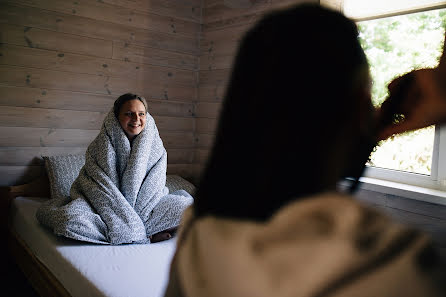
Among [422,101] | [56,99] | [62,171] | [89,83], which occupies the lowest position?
[62,171]

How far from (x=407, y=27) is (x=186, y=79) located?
1.82m

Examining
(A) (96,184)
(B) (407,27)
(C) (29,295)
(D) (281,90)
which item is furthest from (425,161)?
(C) (29,295)

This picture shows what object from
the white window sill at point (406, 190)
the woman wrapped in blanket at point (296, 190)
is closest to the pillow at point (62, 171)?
the white window sill at point (406, 190)

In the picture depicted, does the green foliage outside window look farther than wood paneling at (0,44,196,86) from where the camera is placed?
No

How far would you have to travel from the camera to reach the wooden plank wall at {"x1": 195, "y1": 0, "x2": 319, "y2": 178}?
3100mm

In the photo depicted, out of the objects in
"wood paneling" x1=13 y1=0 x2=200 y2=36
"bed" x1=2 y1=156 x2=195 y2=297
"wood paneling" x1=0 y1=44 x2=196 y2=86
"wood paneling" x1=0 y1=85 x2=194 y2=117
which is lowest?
"bed" x1=2 y1=156 x2=195 y2=297

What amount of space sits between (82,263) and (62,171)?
117 centimetres

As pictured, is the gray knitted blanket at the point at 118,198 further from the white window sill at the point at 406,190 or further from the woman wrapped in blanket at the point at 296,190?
the woman wrapped in blanket at the point at 296,190

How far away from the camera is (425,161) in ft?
7.25

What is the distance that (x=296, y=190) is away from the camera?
0.38 metres

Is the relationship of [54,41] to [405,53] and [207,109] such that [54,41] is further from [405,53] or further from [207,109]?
[405,53]

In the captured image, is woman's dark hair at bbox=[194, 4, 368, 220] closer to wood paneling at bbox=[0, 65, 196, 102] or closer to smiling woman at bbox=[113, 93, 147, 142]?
smiling woman at bbox=[113, 93, 147, 142]

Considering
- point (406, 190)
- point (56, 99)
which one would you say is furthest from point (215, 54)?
point (406, 190)

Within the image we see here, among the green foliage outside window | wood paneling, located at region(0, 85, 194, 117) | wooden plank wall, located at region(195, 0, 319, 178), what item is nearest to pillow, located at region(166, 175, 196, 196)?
wooden plank wall, located at region(195, 0, 319, 178)
